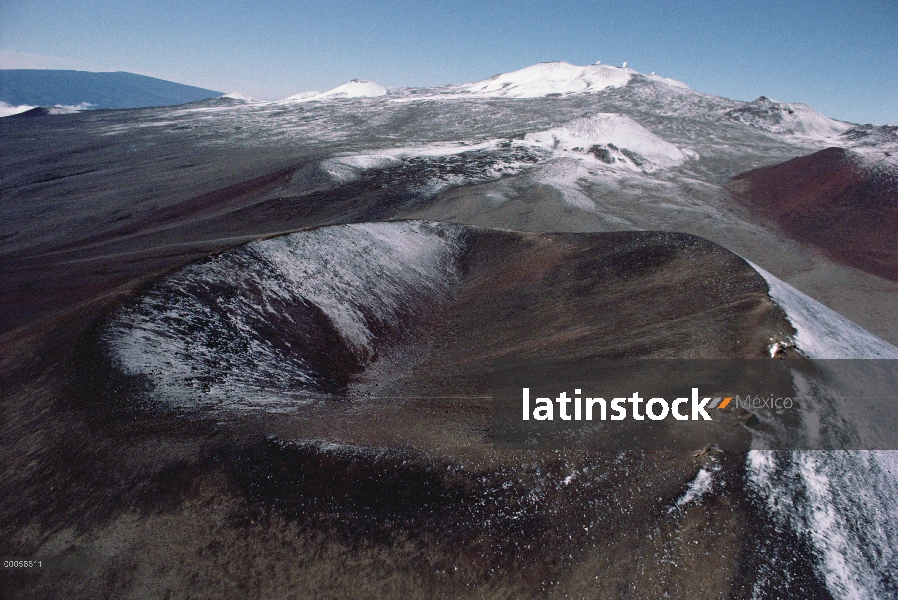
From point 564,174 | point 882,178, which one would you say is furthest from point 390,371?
point 882,178

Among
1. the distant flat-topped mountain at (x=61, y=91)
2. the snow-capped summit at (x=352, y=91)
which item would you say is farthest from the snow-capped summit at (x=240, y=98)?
the distant flat-topped mountain at (x=61, y=91)

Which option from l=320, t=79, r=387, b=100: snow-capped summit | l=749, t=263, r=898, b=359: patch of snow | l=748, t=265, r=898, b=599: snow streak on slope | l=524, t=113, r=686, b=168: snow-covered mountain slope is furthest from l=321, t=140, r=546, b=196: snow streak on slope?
l=320, t=79, r=387, b=100: snow-capped summit

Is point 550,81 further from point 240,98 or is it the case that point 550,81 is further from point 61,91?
point 61,91

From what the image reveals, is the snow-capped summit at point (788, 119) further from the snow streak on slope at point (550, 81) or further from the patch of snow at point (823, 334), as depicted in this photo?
the patch of snow at point (823, 334)

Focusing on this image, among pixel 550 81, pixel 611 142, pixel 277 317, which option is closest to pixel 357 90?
pixel 550 81

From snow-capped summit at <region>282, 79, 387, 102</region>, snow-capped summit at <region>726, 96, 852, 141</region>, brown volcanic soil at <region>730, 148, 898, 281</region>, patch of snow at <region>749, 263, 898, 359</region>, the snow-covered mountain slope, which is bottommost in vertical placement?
patch of snow at <region>749, 263, 898, 359</region>

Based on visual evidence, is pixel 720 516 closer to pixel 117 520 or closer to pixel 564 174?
pixel 117 520

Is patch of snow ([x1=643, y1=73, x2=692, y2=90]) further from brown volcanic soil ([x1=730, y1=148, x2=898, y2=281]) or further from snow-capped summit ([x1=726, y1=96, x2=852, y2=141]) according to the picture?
brown volcanic soil ([x1=730, y1=148, x2=898, y2=281])
